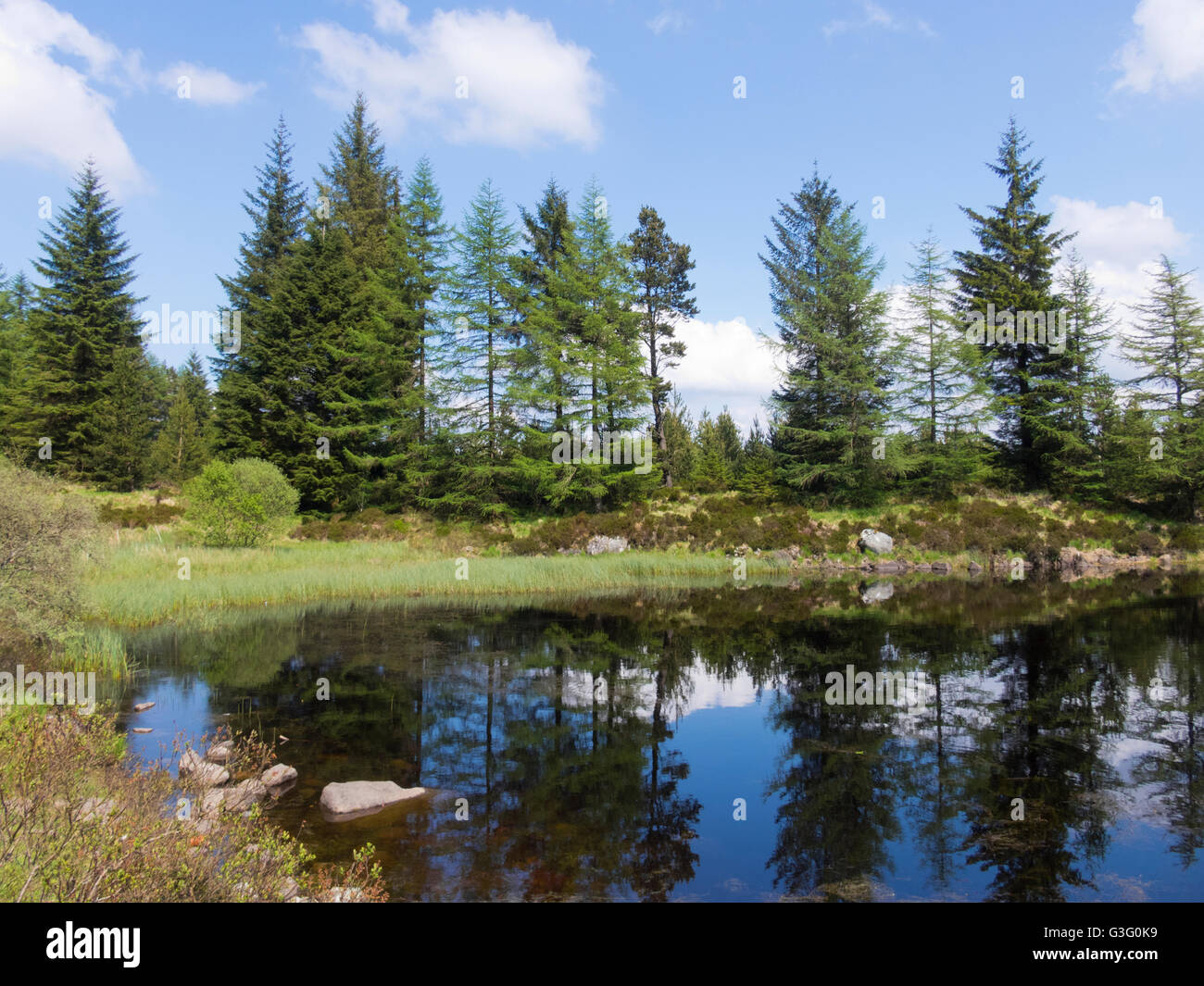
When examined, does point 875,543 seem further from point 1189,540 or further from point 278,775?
point 278,775

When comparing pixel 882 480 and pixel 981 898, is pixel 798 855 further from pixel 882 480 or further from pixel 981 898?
pixel 882 480

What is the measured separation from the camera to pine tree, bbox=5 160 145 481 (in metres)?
35.5

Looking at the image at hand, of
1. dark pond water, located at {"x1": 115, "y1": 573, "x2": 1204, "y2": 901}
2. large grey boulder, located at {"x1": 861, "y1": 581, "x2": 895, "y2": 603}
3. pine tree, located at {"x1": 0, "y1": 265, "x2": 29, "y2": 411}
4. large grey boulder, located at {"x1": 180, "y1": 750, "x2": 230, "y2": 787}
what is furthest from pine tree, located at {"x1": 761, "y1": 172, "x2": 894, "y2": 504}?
pine tree, located at {"x1": 0, "y1": 265, "x2": 29, "y2": 411}

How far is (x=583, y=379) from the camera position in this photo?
33.2 metres

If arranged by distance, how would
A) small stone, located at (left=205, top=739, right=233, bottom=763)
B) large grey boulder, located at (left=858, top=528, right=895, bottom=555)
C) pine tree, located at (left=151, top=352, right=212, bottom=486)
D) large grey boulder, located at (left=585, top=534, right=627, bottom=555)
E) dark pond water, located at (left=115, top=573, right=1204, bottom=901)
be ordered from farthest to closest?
1. pine tree, located at (left=151, top=352, right=212, bottom=486)
2. large grey boulder, located at (left=858, top=528, right=895, bottom=555)
3. large grey boulder, located at (left=585, top=534, right=627, bottom=555)
4. small stone, located at (left=205, top=739, right=233, bottom=763)
5. dark pond water, located at (left=115, top=573, right=1204, bottom=901)

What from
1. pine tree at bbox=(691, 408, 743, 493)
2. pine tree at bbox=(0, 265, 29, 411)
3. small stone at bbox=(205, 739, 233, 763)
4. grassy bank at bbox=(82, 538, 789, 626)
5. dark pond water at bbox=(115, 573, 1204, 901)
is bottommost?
dark pond water at bbox=(115, 573, 1204, 901)

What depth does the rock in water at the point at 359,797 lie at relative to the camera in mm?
6676

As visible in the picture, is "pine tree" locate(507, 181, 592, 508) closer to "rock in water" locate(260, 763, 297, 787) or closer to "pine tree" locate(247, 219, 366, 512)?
"pine tree" locate(247, 219, 366, 512)

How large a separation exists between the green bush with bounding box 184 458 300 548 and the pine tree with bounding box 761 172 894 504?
24879mm

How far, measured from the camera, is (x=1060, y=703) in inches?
401

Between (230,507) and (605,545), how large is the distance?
14.3m

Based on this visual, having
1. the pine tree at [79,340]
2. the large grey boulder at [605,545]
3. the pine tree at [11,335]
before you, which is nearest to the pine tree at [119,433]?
the pine tree at [79,340]

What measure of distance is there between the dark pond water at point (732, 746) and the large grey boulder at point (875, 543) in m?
12.8
